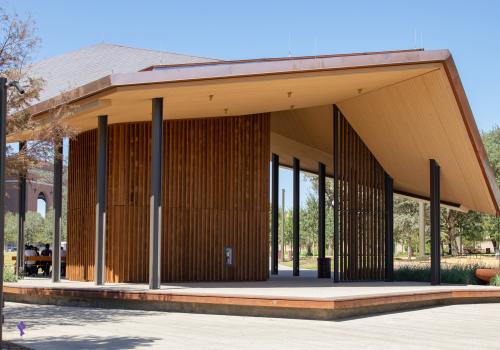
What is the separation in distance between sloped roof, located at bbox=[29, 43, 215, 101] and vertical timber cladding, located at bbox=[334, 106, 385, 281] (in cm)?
449

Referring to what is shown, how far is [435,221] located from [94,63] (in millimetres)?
10709

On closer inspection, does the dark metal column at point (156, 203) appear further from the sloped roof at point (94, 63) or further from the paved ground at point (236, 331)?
the sloped roof at point (94, 63)

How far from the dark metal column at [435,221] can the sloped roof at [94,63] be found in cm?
677

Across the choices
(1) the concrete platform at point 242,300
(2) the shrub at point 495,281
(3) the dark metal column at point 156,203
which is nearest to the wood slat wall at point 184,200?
(1) the concrete platform at point 242,300

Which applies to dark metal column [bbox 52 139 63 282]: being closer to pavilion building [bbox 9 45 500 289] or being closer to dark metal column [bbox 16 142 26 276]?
pavilion building [bbox 9 45 500 289]

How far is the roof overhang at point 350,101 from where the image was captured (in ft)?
46.0

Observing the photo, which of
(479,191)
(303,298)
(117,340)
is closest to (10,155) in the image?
(117,340)

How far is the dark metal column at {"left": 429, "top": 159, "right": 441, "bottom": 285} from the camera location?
60.7 ft

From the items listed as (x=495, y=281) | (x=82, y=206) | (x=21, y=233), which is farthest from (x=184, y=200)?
(x=495, y=281)

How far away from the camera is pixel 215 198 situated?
19219 mm

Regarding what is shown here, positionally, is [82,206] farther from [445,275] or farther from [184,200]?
[445,275]

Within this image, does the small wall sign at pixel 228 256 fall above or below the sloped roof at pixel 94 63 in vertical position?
below

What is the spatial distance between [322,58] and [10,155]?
6.37 meters

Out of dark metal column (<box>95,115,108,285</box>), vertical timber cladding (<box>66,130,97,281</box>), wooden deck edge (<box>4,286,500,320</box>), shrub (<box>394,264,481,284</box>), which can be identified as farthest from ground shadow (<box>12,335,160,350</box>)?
shrub (<box>394,264,481,284</box>)
